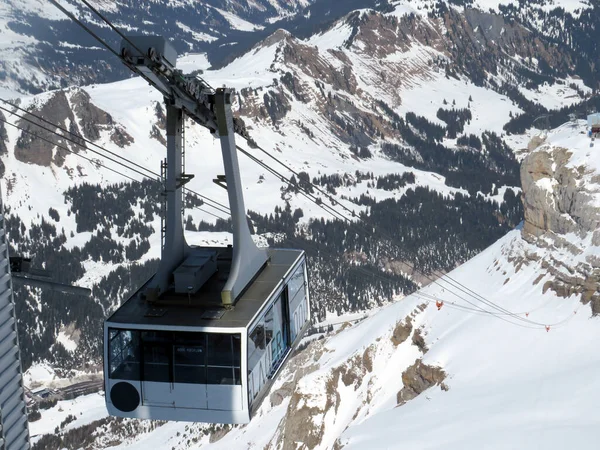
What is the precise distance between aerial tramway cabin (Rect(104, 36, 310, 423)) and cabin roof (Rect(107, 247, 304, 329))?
29 mm

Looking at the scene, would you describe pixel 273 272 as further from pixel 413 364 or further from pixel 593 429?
pixel 413 364

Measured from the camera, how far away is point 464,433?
157 ft

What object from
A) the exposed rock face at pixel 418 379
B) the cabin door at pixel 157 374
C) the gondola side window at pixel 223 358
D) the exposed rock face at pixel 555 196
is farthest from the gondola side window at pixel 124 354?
the exposed rock face at pixel 555 196

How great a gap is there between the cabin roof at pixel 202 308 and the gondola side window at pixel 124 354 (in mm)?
310

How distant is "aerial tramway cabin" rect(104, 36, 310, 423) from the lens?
75.2 ft

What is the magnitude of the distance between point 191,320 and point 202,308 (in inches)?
39.0

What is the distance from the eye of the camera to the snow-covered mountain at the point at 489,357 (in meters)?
48.6

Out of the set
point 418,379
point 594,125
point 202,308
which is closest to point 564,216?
point 594,125

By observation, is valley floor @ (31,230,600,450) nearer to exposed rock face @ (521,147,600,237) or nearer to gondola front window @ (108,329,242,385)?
exposed rock face @ (521,147,600,237)

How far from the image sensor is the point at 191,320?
23.4m

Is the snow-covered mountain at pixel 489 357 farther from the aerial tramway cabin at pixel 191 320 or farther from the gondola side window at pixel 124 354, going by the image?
the gondola side window at pixel 124 354

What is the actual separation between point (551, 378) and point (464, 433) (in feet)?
27.9

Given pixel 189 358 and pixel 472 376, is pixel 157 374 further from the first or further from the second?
pixel 472 376

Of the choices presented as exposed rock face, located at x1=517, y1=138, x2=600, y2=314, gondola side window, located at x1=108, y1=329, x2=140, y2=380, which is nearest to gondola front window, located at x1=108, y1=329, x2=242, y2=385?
gondola side window, located at x1=108, y1=329, x2=140, y2=380
